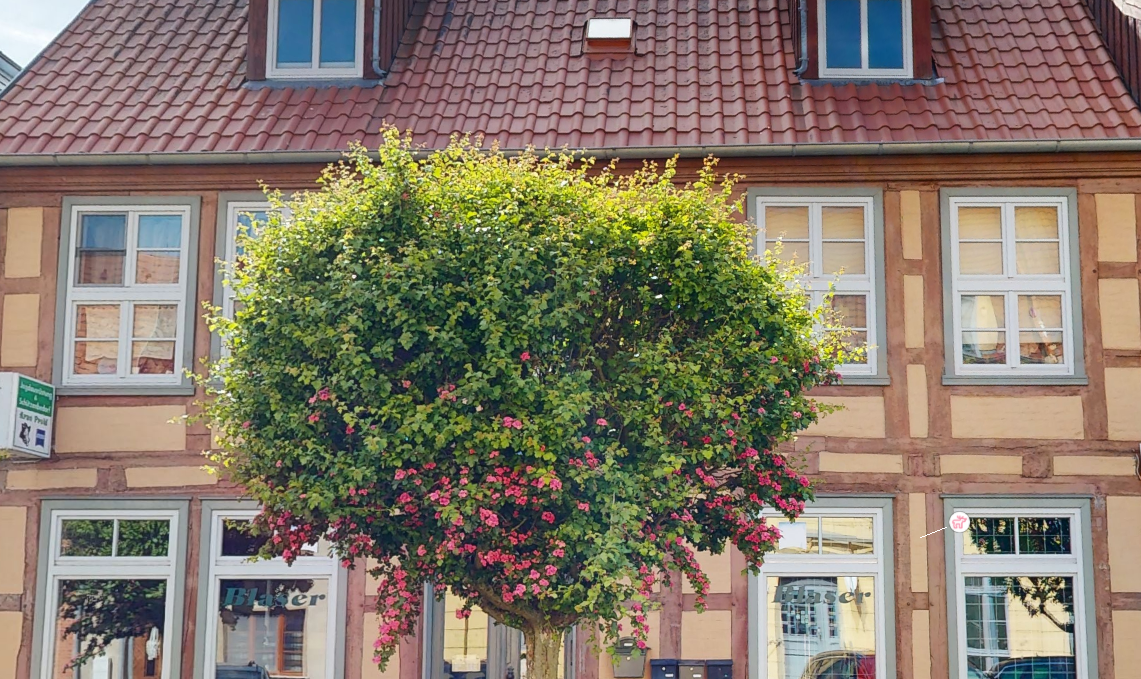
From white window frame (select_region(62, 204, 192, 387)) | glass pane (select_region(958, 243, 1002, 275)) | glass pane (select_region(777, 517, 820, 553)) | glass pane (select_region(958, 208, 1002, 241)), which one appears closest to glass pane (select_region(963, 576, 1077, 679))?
glass pane (select_region(777, 517, 820, 553))

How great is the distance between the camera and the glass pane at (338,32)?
1467 centimetres

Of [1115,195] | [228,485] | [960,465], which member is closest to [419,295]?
[228,485]

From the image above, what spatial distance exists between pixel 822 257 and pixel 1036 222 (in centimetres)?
186

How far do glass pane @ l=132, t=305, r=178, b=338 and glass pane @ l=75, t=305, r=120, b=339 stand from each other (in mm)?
188

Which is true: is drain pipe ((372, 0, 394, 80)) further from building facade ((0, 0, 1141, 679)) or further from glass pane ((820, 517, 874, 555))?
glass pane ((820, 517, 874, 555))

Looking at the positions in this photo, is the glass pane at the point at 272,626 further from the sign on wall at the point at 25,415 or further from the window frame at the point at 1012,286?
the window frame at the point at 1012,286

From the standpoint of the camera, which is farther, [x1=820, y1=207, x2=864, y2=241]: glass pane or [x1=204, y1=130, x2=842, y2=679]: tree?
[x1=820, y1=207, x2=864, y2=241]: glass pane

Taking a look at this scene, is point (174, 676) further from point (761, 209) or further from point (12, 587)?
point (761, 209)

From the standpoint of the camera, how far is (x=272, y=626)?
1302cm

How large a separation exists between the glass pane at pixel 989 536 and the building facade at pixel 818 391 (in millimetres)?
35

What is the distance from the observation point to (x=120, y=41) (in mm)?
15055

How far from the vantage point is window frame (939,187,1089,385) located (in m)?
13.0

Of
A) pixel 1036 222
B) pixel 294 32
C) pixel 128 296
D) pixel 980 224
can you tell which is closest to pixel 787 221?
pixel 980 224

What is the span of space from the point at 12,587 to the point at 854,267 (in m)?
7.61
